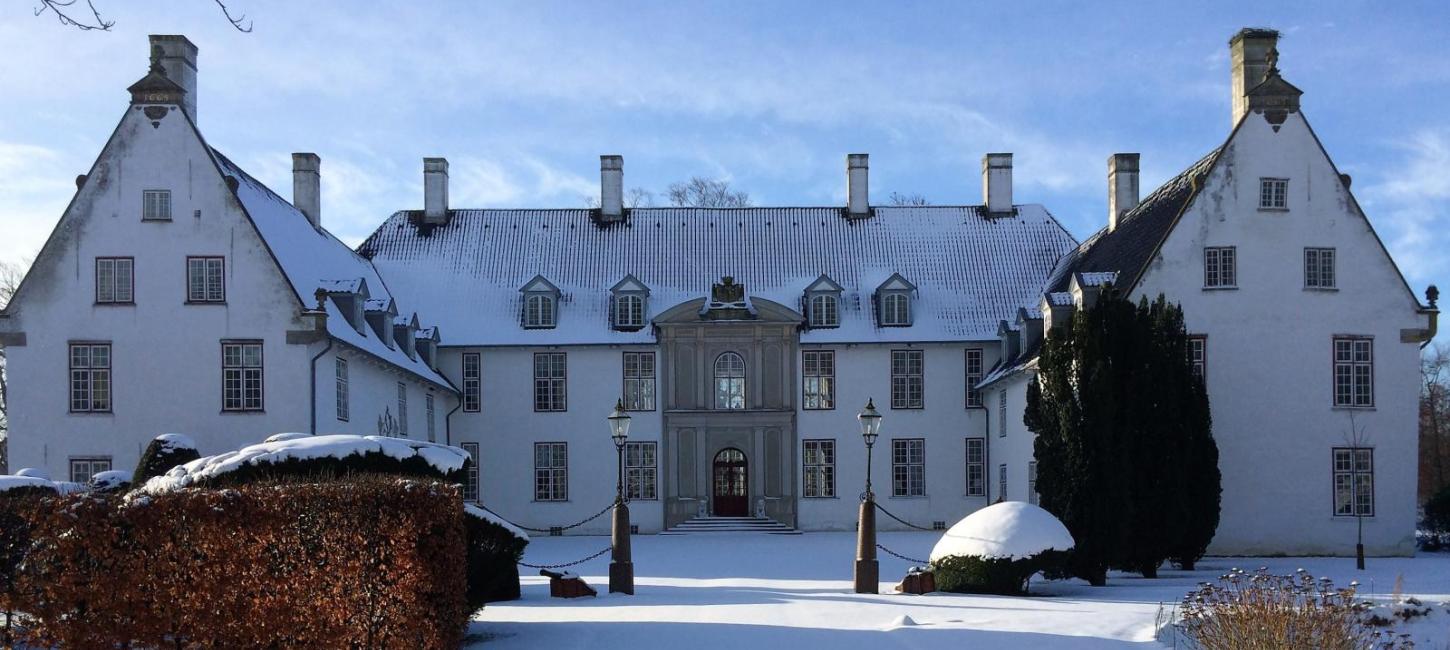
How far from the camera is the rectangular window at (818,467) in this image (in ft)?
137

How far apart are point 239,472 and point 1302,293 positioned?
2336 cm

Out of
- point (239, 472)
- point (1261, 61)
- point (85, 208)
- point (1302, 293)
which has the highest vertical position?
point (1261, 61)

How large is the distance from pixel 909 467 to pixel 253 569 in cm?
2931

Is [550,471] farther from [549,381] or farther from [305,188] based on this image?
[305,188]

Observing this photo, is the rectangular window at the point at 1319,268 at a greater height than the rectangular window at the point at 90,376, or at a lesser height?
greater

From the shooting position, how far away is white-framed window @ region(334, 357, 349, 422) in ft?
104

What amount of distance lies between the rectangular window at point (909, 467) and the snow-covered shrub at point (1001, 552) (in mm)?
19253

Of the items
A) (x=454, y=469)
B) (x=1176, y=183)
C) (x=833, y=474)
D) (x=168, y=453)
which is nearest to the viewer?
(x=454, y=469)

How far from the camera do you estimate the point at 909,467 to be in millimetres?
41531

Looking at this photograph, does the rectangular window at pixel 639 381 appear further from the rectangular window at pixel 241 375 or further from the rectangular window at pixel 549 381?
the rectangular window at pixel 241 375

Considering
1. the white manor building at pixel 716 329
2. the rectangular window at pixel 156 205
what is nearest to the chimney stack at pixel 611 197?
the white manor building at pixel 716 329

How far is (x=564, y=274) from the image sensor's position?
4328cm

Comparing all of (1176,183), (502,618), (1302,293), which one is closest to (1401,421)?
(1302,293)

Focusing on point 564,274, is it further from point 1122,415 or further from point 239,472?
point 239,472
